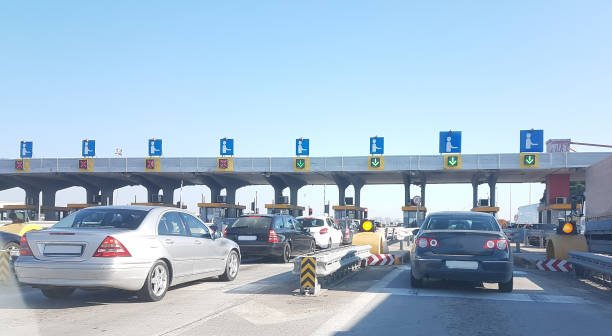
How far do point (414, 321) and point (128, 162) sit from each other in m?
37.8

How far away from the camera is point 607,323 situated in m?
8.12

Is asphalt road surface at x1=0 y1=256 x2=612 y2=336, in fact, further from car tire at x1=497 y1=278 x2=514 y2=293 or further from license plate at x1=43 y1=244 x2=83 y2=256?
license plate at x1=43 y1=244 x2=83 y2=256

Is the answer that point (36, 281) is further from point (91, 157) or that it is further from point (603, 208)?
point (91, 157)

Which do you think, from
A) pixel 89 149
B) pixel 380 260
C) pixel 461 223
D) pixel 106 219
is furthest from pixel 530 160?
pixel 106 219

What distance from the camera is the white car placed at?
23078mm

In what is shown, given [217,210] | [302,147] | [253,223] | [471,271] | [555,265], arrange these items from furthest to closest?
[217,210] < [302,147] < [253,223] < [555,265] < [471,271]

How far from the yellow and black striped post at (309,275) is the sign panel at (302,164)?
30540mm

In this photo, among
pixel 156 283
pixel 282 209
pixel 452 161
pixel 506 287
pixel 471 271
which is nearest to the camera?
pixel 156 283

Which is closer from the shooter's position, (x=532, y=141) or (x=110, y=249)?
(x=110, y=249)

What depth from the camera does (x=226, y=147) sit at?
4122 centimetres

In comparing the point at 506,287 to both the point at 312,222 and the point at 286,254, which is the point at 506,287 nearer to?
the point at 286,254

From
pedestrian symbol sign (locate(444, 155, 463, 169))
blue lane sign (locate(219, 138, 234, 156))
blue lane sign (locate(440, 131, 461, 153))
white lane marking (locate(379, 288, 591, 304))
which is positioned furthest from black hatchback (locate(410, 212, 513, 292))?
blue lane sign (locate(219, 138, 234, 156))

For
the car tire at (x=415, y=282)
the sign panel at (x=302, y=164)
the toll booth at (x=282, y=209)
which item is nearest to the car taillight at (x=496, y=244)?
the car tire at (x=415, y=282)

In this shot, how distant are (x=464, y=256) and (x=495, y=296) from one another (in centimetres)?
90
